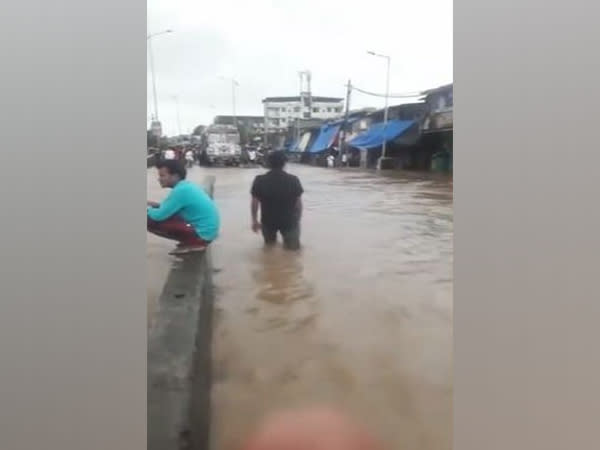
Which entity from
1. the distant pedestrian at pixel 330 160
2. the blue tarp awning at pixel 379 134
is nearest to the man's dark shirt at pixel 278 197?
the distant pedestrian at pixel 330 160

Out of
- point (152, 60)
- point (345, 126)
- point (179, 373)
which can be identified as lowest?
point (179, 373)

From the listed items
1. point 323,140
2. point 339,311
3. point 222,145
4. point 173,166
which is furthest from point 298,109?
point 339,311

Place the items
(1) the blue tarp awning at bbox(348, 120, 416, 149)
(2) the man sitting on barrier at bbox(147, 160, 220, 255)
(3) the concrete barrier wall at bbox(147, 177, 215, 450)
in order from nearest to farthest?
1. (3) the concrete barrier wall at bbox(147, 177, 215, 450)
2. (2) the man sitting on barrier at bbox(147, 160, 220, 255)
3. (1) the blue tarp awning at bbox(348, 120, 416, 149)

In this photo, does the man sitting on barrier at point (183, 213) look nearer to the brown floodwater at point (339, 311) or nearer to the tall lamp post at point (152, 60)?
the brown floodwater at point (339, 311)

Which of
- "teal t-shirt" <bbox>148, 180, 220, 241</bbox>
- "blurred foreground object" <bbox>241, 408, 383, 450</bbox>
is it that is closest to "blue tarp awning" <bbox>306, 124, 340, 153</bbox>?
"teal t-shirt" <bbox>148, 180, 220, 241</bbox>

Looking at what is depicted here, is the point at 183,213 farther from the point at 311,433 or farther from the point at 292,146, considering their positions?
the point at 311,433

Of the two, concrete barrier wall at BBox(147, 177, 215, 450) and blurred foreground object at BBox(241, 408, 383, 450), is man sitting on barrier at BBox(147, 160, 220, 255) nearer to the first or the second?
concrete barrier wall at BBox(147, 177, 215, 450)
